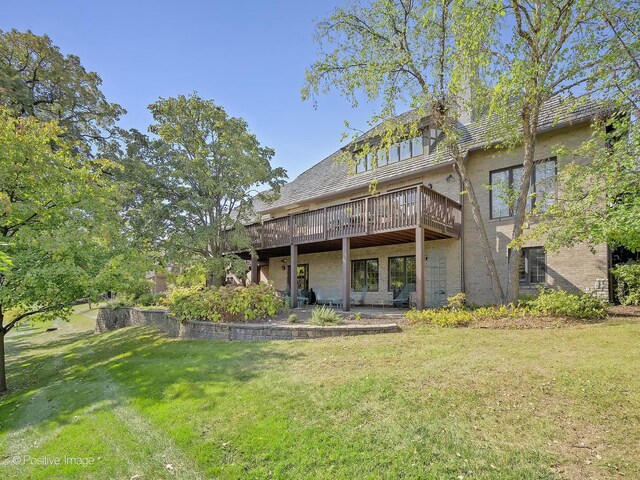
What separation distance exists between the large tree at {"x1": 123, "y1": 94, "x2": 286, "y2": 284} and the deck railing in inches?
87.0

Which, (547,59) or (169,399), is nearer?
(169,399)

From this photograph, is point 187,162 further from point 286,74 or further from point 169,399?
point 169,399

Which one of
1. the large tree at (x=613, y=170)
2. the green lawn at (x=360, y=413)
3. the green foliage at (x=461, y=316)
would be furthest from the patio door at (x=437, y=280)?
the green lawn at (x=360, y=413)

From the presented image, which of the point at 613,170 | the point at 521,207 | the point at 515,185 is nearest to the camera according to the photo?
the point at 613,170

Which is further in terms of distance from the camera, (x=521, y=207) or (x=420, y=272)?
(x=420, y=272)

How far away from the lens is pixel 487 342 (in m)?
7.20

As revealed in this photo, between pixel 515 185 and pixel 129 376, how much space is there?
13.4 metres

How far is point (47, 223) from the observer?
352 inches

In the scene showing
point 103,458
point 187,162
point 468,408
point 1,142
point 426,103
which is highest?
point 426,103

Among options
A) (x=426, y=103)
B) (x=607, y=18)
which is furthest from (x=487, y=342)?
(x=607, y=18)

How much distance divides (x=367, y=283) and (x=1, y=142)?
13846 millimetres

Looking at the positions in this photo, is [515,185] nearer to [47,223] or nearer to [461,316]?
[461,316]

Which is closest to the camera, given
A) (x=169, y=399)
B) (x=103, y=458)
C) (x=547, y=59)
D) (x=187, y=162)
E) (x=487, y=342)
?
(x=103, y=458)

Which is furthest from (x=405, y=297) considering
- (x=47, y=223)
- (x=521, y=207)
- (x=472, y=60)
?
(x=47, y=223)
